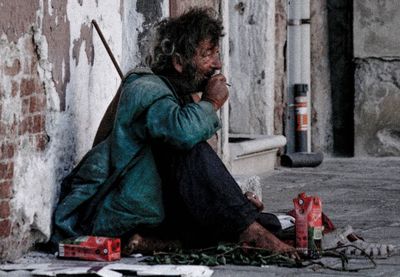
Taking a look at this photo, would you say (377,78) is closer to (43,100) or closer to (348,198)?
(348,198)

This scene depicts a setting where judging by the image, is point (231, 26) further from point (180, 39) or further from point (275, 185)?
point (180, 39)

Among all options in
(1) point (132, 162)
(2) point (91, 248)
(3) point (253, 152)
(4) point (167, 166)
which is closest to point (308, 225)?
(4) point (167, 166)

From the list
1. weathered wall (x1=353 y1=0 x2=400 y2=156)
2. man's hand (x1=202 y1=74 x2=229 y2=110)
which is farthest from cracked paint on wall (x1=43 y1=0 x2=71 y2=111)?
weathered wall (x1=353 y1=0 x2=400 y2=156)

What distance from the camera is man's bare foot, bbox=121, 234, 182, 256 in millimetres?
6125

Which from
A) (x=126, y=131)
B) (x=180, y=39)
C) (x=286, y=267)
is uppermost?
(x=180, y=39)

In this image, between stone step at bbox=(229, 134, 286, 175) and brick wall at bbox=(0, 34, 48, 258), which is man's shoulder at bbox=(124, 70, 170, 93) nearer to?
brick wall at bbox=(0, 34, 48, 258)

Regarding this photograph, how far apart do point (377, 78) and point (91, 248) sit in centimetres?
579

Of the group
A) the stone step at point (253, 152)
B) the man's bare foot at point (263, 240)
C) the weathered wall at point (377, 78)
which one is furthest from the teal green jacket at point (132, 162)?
the weathered wall at point (377, 78)

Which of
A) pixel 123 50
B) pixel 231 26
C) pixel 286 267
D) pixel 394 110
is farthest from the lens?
pixel 394 110

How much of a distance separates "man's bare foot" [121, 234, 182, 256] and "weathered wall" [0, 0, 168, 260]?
0.42m

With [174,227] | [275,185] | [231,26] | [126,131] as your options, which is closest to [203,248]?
[174,227]

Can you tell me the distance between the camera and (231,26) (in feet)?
34.7

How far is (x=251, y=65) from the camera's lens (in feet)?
34.7

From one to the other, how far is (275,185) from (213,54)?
10.5 ft
